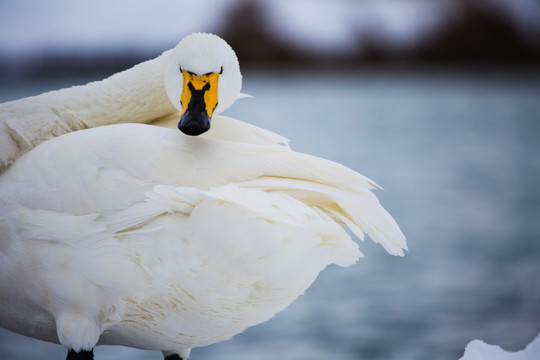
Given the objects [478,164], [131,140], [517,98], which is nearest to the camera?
[131,140]

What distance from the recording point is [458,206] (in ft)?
20.6

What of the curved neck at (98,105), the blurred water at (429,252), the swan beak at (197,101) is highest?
the blurred water at (429,252)

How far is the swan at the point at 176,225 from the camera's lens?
928mm

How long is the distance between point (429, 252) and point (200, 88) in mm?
3924

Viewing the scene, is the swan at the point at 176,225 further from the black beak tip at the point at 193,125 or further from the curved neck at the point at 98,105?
the curved neck at the point at 98,105

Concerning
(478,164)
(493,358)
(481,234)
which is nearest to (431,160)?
(478,164)

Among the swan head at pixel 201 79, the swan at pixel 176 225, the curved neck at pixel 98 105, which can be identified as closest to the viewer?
the swan at pixel 176 225

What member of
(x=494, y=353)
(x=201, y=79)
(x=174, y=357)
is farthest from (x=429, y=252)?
(x=201, y=79)

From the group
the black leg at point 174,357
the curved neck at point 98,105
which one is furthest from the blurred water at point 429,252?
the curved neck at point 98,105

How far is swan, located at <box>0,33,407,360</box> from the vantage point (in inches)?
36.5

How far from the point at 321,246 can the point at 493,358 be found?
23.2 inches

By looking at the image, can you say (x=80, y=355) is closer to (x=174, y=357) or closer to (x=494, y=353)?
(x=174, y=357)

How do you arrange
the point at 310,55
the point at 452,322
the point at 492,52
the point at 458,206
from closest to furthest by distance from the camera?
the point at 452,322
the point at 458,206
the point at 492,52
the point at 310,55

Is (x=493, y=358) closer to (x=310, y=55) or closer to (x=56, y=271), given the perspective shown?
(x=56, y=271)
